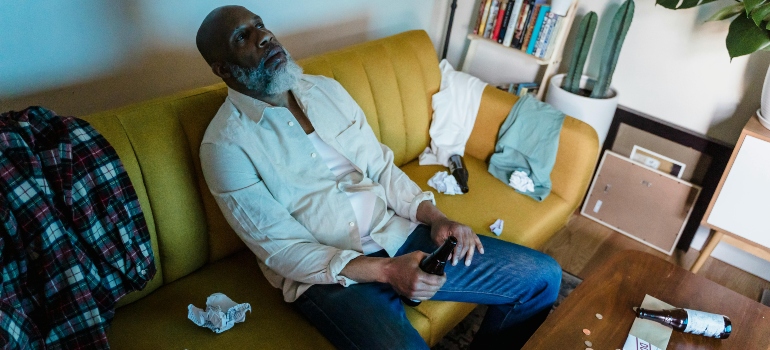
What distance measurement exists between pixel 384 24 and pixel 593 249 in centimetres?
151

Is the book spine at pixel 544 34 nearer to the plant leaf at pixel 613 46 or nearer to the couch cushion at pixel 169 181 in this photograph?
the plant leaf at pixel 613 46

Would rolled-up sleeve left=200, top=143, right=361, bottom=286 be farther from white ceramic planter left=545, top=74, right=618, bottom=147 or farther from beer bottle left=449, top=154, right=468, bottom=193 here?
white ceramic planter left=545, top=74, right=618, bottom=147

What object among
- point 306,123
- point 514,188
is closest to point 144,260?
point 306,123

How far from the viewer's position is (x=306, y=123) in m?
1.54

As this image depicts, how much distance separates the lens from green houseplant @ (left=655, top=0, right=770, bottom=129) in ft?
5.65

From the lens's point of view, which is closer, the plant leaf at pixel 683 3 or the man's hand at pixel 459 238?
the man's hand at pixel 459 238

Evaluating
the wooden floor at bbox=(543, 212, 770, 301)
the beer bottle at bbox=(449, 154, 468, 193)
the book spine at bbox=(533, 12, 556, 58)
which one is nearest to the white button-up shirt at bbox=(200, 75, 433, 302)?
the beer bottle at bbox=(449, 154, 468, 193)

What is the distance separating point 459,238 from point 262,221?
0.57m

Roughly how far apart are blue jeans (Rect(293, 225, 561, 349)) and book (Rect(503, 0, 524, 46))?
1.31 meters

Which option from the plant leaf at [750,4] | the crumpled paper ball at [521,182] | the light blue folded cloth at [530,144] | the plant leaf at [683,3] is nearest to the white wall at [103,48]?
the light blue folded cloth at [530,144]

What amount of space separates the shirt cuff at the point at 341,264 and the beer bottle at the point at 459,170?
2.55ft

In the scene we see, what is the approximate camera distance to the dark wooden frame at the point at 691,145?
92.3 inches

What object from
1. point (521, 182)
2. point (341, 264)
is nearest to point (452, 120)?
point (521, 182)

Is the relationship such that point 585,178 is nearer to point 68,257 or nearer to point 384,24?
point 384,24
